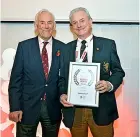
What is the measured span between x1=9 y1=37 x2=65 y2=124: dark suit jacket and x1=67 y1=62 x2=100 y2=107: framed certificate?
0.13 m

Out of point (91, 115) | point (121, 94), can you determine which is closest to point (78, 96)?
point (91, 115)

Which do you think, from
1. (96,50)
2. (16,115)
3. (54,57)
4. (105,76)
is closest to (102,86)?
(105,76)

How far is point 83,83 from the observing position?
1.63m

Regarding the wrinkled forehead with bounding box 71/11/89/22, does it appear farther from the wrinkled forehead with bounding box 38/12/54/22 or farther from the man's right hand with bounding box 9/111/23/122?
the man's right hand with bounding box 9/111/23/122

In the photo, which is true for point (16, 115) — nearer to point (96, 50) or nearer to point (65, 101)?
point (65, 101)

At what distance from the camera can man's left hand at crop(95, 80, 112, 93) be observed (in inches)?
61.6

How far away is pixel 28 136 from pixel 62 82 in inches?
18.7

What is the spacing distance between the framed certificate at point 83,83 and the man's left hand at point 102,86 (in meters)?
0.03

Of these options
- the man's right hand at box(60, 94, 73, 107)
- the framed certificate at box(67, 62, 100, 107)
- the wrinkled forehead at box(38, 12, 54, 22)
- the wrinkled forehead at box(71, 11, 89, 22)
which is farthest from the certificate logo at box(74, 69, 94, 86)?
the wrinkled forehead at box(38, 12, 54, 22)

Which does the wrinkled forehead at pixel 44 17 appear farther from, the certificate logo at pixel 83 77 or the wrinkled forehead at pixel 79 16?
the certificate logo at pixel 83 77

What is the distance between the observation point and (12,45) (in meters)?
2.33

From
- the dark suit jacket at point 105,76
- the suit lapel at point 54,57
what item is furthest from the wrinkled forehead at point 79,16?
the suit lapel at point 54,57

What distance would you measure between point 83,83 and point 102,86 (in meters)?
0.13

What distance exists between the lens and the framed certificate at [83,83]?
5.26ft
